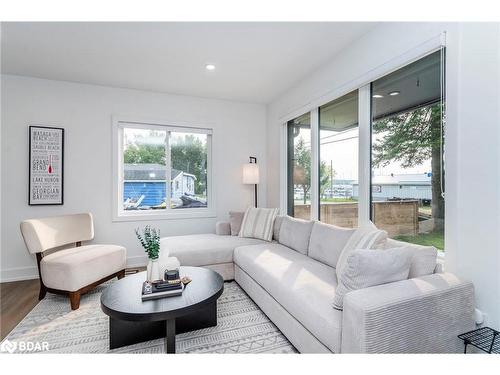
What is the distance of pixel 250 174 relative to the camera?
4172 mm

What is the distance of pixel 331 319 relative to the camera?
4.91 feet

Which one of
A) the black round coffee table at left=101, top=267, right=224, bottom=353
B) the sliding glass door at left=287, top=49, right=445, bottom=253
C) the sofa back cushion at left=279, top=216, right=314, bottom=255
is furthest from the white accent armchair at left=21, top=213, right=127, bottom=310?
the sliding glass door at left=287, top=49, right=445, bottom=253

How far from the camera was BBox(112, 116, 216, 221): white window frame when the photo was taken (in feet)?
12.4

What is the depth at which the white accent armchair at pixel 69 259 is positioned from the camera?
2.54m

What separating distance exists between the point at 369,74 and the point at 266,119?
2.41 metres

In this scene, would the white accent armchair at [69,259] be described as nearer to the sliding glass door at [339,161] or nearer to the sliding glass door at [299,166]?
the sliding glass door at [299,166]

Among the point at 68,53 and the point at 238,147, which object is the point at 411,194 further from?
the point at 68,53

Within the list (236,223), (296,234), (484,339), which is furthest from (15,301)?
(484,339)

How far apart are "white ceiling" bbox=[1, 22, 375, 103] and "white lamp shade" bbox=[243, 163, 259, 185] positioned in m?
1.22

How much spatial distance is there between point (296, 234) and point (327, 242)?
54 cm

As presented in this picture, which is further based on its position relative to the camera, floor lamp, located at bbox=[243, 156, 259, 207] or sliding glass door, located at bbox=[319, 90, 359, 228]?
floor lamp, located at bbox=[243, 156, 259, 207]

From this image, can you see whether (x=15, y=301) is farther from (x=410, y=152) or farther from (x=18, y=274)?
(x=410, y=152)

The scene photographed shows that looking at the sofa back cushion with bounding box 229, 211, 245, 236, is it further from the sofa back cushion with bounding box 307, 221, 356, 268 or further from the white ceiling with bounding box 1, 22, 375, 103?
the white ceiling with bounding box 1, 22, 375, 103
